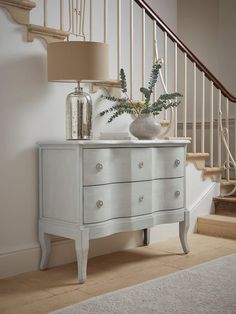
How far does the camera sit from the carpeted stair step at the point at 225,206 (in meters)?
4.42

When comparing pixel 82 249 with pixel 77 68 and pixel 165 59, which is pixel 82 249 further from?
pixel 165 59

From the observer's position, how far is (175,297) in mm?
2549

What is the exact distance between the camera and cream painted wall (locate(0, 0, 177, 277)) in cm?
299

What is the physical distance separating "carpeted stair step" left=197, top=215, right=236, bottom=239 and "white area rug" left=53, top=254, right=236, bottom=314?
106 cm

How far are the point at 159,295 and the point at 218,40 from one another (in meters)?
4.04

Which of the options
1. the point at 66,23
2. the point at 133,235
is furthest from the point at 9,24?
the point at 133,235

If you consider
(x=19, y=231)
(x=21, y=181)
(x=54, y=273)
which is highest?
(x=21, y=181)

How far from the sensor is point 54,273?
3066 mm

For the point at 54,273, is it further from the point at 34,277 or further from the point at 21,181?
the point at 21,181

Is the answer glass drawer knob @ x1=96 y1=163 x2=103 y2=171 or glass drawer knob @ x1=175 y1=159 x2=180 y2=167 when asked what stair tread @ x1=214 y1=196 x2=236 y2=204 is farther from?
glass drawer knob @ x1=96 y1=163 x2=103 y2=171

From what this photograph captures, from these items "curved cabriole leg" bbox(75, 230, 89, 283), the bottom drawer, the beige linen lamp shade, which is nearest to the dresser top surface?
the bottom drawer

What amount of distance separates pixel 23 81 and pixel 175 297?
1.62m

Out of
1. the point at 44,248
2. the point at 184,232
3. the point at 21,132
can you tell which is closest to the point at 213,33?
the point at 184,232

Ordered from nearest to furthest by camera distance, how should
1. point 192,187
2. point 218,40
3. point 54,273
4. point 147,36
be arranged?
1. point 54,273
2. point 192,187
3. point 147,36
4. point 218,40
